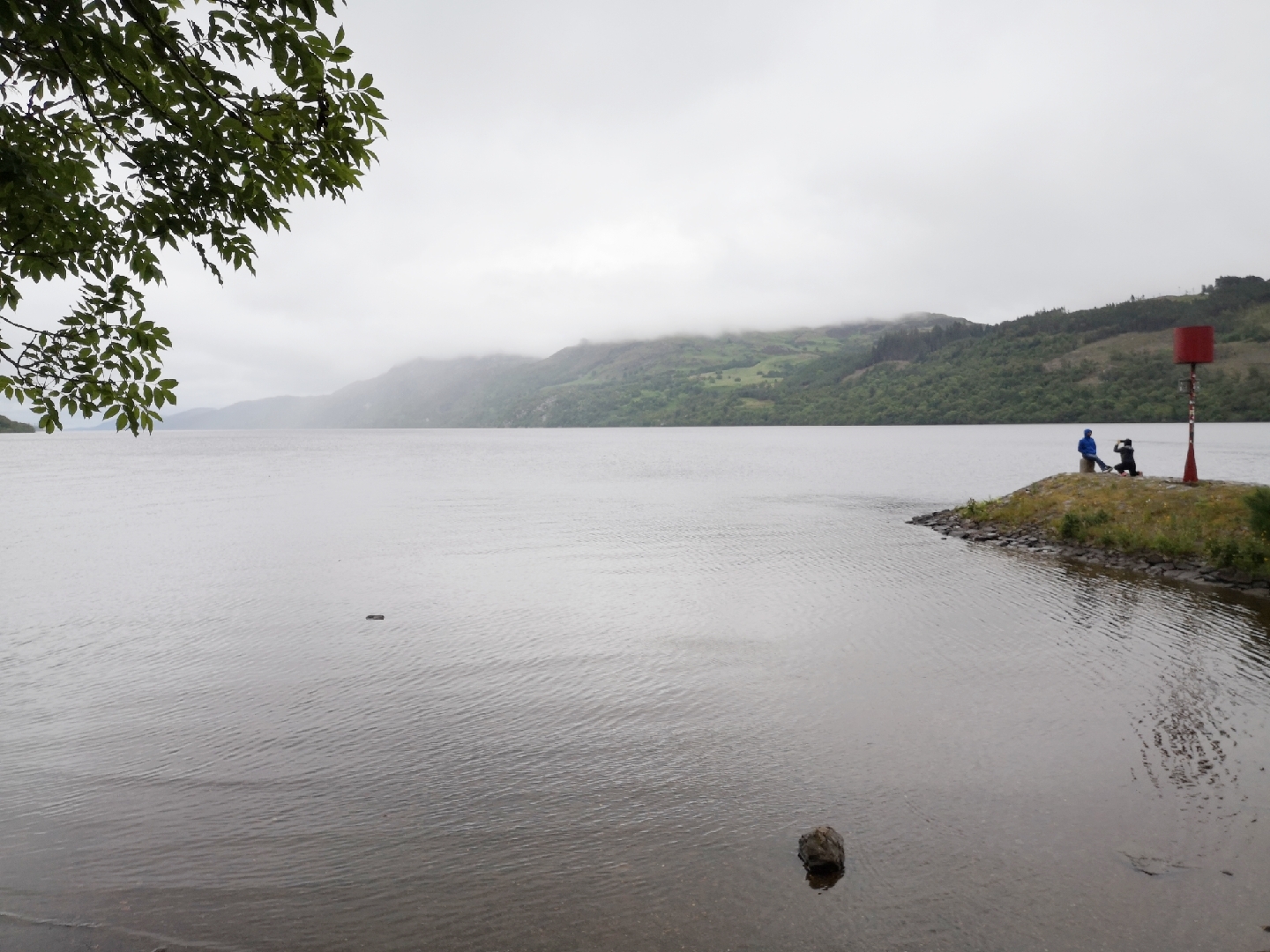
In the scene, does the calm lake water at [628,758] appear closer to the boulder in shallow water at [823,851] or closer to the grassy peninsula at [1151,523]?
the boulder in shallow water at [823,851]

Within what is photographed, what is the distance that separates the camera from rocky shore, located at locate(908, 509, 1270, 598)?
23.4m

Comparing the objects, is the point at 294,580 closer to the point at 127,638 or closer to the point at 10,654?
the point at 127,638

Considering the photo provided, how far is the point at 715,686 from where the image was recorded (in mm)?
15023

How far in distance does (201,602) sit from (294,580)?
3.57m

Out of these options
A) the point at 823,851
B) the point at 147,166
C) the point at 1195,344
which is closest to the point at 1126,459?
the point at 1195,344

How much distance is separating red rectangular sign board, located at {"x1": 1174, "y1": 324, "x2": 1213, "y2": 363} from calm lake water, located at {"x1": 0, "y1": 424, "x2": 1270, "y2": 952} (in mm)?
8901

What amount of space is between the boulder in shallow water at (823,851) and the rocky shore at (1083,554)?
20.1m

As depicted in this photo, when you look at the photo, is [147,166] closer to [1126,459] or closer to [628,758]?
[628,758]

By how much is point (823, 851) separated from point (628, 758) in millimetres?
3759

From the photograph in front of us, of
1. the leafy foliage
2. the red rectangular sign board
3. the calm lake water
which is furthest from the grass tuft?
the leafy foliage

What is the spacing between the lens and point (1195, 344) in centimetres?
2730

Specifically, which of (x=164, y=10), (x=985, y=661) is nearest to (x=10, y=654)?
(x=164, y=10)

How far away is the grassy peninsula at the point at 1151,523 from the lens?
939 inches

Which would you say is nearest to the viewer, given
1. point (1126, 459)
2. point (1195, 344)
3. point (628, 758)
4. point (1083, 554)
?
point (628, 758)
